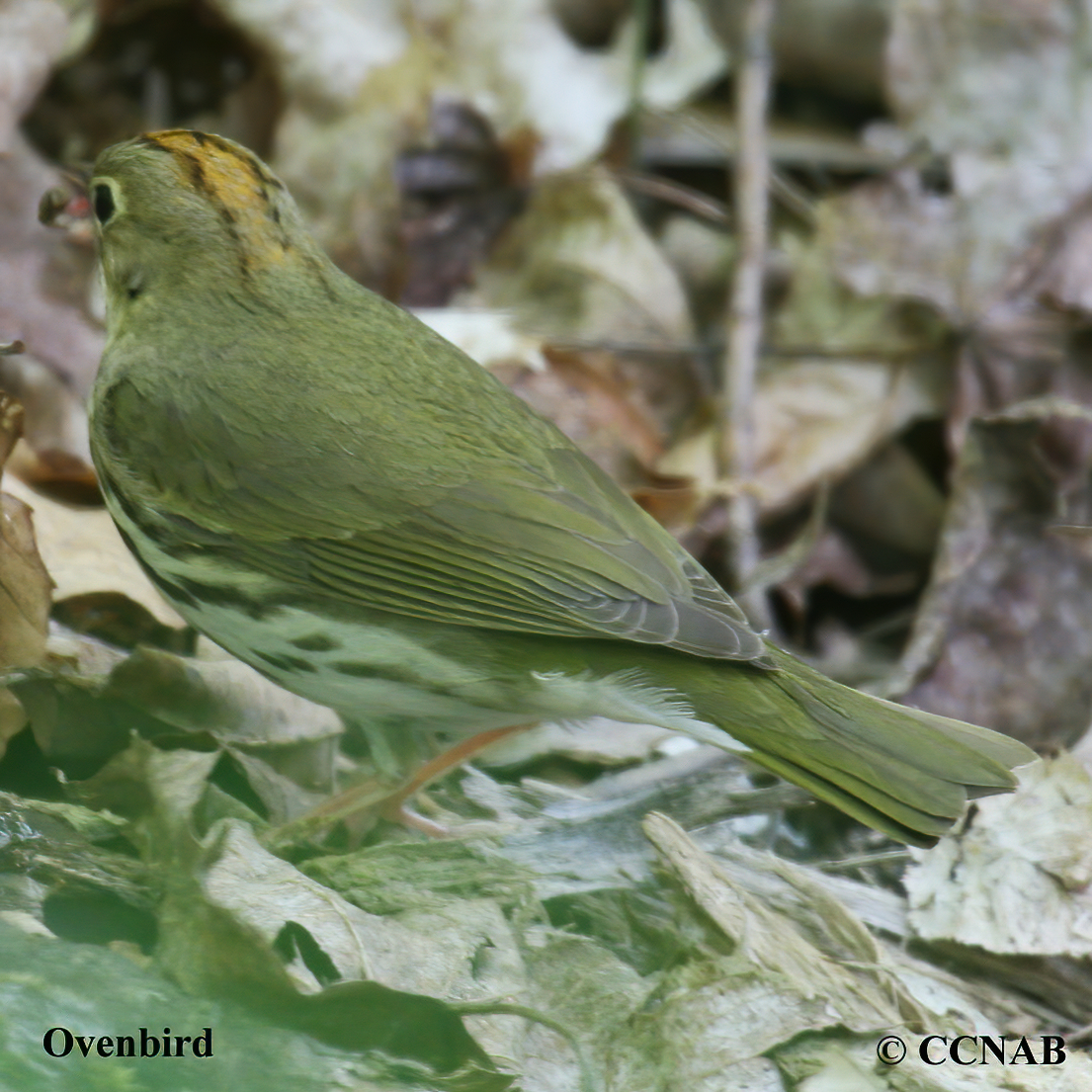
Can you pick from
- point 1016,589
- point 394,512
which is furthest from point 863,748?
point 1016,589

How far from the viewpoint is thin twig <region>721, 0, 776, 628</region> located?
15.5 feet

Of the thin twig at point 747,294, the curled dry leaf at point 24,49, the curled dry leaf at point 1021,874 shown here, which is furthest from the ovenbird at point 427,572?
the curled dry leaf at point 24,49

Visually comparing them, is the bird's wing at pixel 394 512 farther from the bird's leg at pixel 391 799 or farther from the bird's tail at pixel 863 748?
the bird's leg at pixel 391 799

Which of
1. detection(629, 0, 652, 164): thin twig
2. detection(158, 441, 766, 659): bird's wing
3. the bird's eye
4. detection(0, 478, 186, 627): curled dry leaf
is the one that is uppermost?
detection(629, 0, 652, 164): thin twig

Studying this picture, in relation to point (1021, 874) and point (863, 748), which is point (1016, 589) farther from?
point (863, 748)

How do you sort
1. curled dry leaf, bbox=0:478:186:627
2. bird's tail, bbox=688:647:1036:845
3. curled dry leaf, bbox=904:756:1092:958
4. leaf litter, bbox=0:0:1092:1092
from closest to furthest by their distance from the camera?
leaf litter, bbox=0:0:1092:1092
bird's tail, bbox=688:647:1036:845
curled dry leaf, bbox=904:756:1092:958
curled dry leaf, bbox=0:478:186:627

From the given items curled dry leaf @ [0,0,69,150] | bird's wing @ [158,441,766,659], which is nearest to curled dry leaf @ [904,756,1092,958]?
bird's wing @ [158,441,766,659]

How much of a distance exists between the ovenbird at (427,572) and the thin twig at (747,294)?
1506mm

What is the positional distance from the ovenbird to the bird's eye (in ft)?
0.56

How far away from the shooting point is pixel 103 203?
335 centimetres

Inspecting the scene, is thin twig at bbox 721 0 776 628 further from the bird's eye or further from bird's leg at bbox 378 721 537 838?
the bird's eye

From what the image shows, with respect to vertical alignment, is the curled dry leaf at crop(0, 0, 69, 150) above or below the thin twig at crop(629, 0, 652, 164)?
below

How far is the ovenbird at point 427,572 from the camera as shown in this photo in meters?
2.95

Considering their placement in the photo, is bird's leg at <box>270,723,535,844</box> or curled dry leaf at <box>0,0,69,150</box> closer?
bird's leg at <box>270,723,535,844</box>
